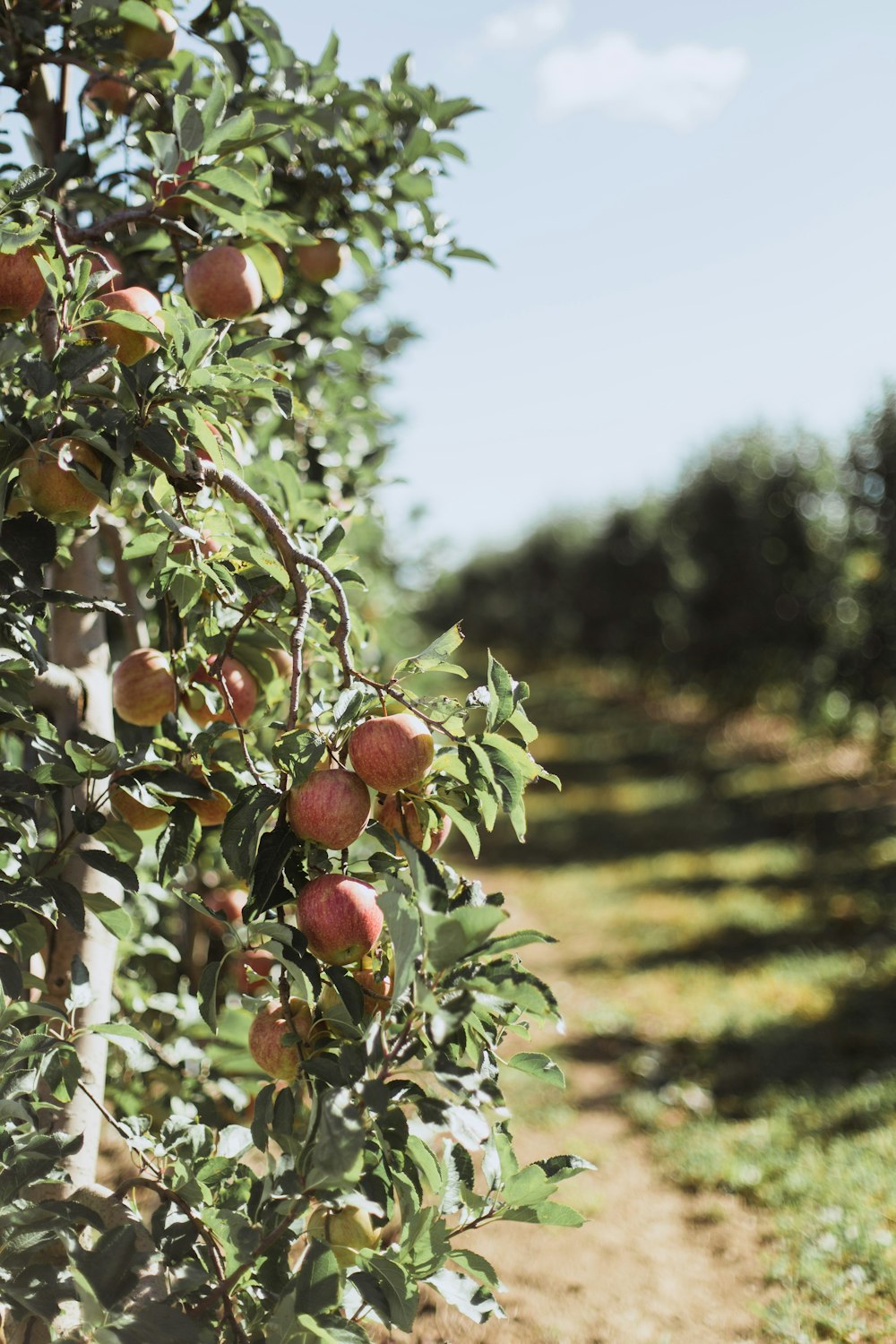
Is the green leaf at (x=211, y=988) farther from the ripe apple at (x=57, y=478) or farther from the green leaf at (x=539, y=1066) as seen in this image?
the ripe apple at (x=57, y=478)

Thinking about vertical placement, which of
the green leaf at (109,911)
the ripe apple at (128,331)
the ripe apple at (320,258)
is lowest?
the green leaf at (109,911)

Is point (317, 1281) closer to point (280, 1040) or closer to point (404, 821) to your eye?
point (280, 1040)

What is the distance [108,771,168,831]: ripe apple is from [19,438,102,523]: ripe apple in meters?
0.45

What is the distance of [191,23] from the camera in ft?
6.81

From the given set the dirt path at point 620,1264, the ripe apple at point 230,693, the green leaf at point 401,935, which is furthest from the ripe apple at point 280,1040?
the dirt path at point 620,1264

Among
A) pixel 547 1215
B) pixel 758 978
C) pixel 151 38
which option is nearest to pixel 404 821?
pixel 547 1215

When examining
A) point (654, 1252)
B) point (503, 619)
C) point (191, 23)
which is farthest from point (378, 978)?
point (503, 619)

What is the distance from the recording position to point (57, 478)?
4.56ft

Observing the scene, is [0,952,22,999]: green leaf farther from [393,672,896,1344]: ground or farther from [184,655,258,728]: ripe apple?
[393,672,896,1344]: ground

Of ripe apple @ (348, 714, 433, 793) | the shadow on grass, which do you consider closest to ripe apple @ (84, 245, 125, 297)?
ripe apple @ (348, 714, 433, 793)

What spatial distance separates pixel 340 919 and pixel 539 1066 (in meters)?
0.32

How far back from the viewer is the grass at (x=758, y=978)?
3.16 metres

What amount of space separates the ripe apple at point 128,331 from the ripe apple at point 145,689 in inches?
19.4

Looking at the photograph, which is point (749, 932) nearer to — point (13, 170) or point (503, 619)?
point (13, 170)
